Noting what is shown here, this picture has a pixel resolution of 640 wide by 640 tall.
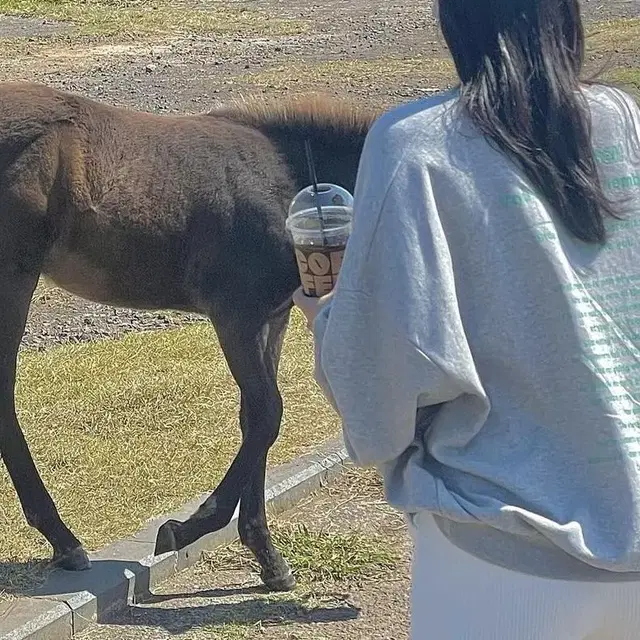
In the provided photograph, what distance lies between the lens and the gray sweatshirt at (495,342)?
184 cm

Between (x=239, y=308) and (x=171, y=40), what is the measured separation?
565 inches

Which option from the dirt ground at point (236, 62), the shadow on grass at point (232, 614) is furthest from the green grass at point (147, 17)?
the shadow on grass at point (232, 614)

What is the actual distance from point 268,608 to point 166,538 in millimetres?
409

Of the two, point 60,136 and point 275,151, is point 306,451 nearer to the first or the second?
point 275,151

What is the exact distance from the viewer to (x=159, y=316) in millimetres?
7254

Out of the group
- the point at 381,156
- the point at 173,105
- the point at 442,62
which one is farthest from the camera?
the point at 442,62

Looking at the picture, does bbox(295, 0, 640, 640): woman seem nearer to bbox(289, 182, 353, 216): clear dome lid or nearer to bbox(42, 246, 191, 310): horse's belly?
bbox(289, 182, 353, 216): clear dome lid

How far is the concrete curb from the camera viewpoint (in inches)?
152

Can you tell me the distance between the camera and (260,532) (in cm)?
441

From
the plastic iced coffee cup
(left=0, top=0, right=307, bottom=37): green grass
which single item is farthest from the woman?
(left=0, top=0, right=307, bottom=37): green grass

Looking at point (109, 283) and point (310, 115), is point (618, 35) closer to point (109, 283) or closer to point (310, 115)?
point (310, 115)

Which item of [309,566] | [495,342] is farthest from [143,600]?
[495,342]

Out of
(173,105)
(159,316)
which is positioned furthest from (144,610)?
(173,105)

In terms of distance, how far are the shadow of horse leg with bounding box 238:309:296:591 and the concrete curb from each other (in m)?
0.20
